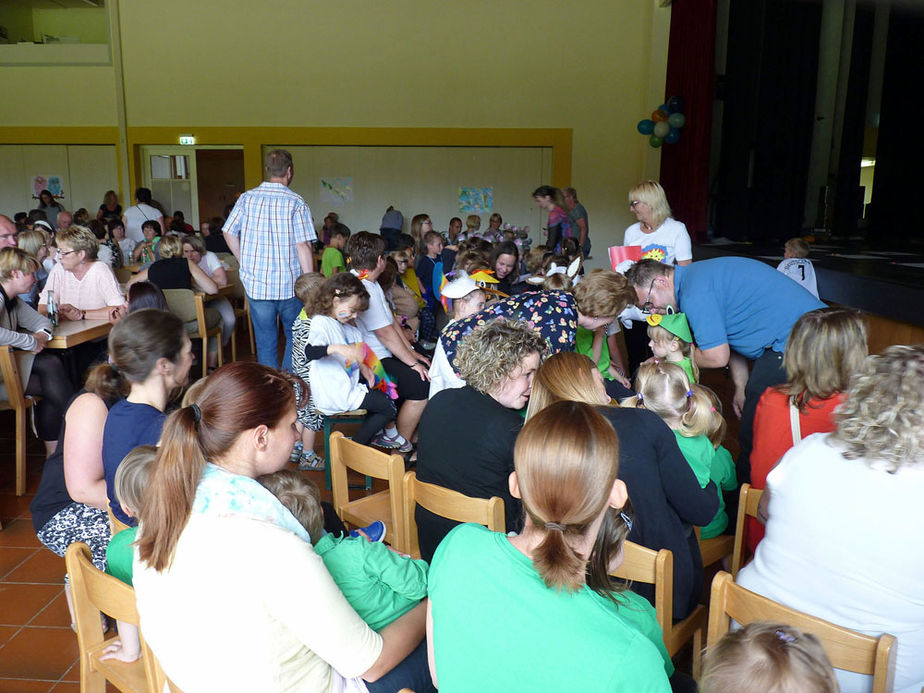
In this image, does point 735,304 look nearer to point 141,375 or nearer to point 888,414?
point 888,414

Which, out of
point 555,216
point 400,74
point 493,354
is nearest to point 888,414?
point 493,354

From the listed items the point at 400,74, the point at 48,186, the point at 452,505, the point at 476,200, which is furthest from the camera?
the point at 48,186

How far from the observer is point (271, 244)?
4.64 meters

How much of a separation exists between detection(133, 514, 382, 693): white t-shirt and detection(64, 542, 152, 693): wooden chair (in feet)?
0.43

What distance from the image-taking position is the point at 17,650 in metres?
2.42

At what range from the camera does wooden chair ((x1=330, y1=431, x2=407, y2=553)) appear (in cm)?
216

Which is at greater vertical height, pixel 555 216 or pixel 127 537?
pixel 555 216

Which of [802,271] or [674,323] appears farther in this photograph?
[802,271]

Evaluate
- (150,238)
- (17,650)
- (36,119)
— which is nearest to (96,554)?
(17,650)

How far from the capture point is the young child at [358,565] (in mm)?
1627

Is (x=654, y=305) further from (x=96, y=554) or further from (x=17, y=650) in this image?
(x=17, y=650)

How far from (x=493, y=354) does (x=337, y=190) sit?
359 inches

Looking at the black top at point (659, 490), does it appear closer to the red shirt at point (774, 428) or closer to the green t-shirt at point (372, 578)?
the red shirt at point (774, 428)

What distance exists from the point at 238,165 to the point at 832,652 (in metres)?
11.1
